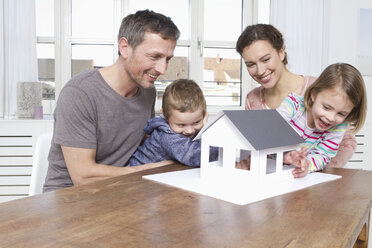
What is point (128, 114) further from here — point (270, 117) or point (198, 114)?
point (270, 117)

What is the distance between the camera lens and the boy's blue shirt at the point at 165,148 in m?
1.51

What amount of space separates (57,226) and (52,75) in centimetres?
336

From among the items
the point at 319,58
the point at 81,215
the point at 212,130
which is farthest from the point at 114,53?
the point at 81,215

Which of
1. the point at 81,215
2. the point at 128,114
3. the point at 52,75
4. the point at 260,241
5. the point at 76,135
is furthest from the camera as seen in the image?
the point at 52,75

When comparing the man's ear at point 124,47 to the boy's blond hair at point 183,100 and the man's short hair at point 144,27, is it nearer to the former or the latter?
the man's short hair at point 144,27

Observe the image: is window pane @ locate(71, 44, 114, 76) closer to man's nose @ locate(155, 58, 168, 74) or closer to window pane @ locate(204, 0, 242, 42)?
window pane @ locate(204, 0, 242, 42)

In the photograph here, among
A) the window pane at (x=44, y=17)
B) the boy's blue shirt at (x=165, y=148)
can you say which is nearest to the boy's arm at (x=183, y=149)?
the boy's blue shirt at (x=165, y=148)

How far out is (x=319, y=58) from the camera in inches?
154

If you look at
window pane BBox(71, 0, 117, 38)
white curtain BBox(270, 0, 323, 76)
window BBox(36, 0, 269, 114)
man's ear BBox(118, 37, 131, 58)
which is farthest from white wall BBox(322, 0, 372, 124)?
man's ear BBox(118, 37, 131, 58)

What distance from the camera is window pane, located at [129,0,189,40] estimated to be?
3895mm

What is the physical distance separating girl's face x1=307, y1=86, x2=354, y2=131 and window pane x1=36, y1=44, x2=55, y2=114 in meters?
3.02

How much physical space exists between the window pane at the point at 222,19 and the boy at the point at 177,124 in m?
2.47

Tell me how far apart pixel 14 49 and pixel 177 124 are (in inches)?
99.4

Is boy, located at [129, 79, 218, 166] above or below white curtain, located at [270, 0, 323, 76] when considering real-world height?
below
